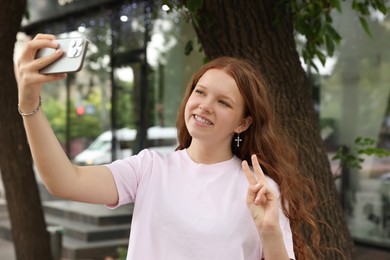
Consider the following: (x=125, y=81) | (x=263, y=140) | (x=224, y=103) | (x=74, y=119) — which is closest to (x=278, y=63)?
(x=263, y=140)

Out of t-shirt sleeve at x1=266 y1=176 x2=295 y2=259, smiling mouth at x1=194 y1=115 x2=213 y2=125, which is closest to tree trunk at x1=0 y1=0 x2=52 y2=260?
smiling mouth at x1=194 y1=115 x2=213 y2=125

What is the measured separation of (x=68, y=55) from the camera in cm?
155

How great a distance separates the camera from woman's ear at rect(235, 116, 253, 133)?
6.97ft

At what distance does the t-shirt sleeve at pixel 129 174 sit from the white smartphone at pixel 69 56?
1.70 feet

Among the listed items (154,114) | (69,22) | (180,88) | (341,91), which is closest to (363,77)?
(341,91)

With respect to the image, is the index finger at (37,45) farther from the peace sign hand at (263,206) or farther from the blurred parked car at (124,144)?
the blurred parked car at (124,144)

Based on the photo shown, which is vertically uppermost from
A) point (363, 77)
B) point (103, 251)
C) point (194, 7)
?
point (194, 7)

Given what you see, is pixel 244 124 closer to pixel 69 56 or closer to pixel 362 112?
pixel 69 56

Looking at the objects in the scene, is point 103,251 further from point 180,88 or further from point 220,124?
point 220,124

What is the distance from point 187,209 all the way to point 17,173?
11.2ft

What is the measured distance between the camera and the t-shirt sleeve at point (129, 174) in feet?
6.56

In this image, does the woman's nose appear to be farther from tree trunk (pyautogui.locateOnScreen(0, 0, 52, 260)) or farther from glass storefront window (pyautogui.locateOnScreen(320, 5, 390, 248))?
glass storefront window (pyautogui.locateOnScreen(320, 5, 390, 248))

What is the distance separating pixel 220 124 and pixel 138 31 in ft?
26.8

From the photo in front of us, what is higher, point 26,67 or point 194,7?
point 194,7
